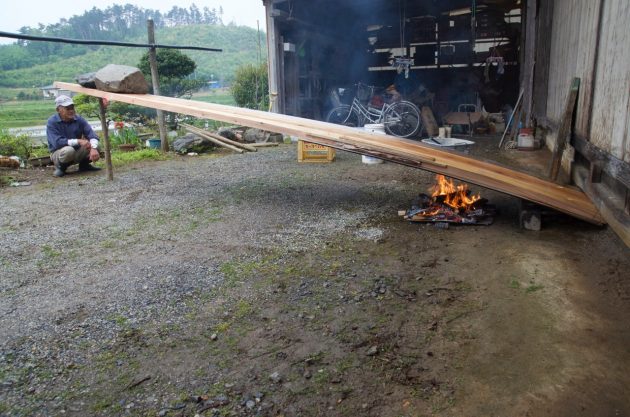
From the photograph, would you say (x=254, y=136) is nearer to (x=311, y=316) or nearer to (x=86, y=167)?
(x=86, y=167)

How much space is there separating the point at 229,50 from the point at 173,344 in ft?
135

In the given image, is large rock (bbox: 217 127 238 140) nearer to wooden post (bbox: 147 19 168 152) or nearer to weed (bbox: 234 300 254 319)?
wooden post (bbox: 147 19 168 152)

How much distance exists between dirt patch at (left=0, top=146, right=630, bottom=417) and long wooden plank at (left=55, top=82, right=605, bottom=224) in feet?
0.92

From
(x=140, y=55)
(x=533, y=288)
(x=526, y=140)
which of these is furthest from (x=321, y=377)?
(x=140, y=55)

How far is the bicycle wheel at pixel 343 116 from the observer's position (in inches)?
446

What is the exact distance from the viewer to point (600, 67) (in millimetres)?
4047

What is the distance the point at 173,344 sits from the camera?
259cm

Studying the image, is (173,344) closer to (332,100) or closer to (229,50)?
(332,100)

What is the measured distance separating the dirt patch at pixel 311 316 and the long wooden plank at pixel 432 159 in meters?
0.28

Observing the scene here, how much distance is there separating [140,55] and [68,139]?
27.1 meters

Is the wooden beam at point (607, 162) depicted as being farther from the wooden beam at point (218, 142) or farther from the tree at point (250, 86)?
the tree at point (250, 86)

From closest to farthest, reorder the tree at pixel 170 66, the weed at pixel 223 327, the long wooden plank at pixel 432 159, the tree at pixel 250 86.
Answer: the weed at pixel 223 327 → the long wooden plank at pixel 432 159 → the tree at pixel 170 66 → the tree at pixel 250 86

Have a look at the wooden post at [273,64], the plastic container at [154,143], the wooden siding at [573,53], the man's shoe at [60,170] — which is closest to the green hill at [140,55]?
the wooden post at [273,64]

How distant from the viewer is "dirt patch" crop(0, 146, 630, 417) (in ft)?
6.89
